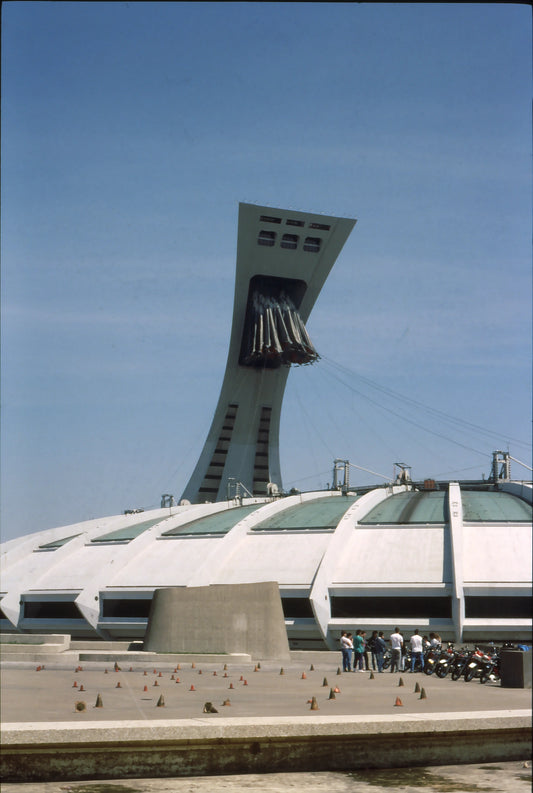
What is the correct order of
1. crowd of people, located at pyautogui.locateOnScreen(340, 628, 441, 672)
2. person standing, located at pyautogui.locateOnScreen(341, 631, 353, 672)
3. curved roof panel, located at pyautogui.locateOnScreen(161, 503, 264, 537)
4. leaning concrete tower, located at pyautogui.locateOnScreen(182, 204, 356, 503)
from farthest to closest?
leaning concrete tower, located at pyautogui.locateOnScreen(182, 204, 356, 503), curved roof panel, located at pyautogui.locateOnScreen(161, 503, 264, 537), person standing, located at pyautogui.locateOnScreen(341, 631, 353, 672), crowd of people, located at pyautogui.locateOnScreen(340, 628, 441, 672)

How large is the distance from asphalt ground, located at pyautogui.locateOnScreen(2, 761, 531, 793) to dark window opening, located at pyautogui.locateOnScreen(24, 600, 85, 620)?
134ft

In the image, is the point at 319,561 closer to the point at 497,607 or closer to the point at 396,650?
the point at 497,607

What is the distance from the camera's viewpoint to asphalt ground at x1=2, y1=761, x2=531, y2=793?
1264 centimetres

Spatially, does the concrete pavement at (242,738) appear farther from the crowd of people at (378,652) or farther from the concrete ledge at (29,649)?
the concrete ledge at (29,649)

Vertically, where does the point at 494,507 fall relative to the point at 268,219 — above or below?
below

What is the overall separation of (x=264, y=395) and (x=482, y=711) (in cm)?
6715

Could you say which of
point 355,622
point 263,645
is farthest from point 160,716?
point 355,622

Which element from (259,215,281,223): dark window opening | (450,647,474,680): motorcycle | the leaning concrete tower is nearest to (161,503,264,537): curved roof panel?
the leaning concrete tower

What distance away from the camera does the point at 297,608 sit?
46875mm

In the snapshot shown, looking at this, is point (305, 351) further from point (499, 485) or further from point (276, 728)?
point (276, 728)

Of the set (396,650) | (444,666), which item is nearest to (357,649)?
(396,650)

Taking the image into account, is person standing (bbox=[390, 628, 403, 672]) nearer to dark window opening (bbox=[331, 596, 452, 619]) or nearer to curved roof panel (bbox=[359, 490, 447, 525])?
dark window opening (bbox=[331, 596, 452, 619])

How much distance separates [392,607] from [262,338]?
115ft

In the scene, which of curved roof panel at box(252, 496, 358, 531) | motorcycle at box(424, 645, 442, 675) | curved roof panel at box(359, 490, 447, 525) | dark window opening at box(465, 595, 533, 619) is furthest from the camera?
curved roof panel at box(252, 496, 358, 531)
